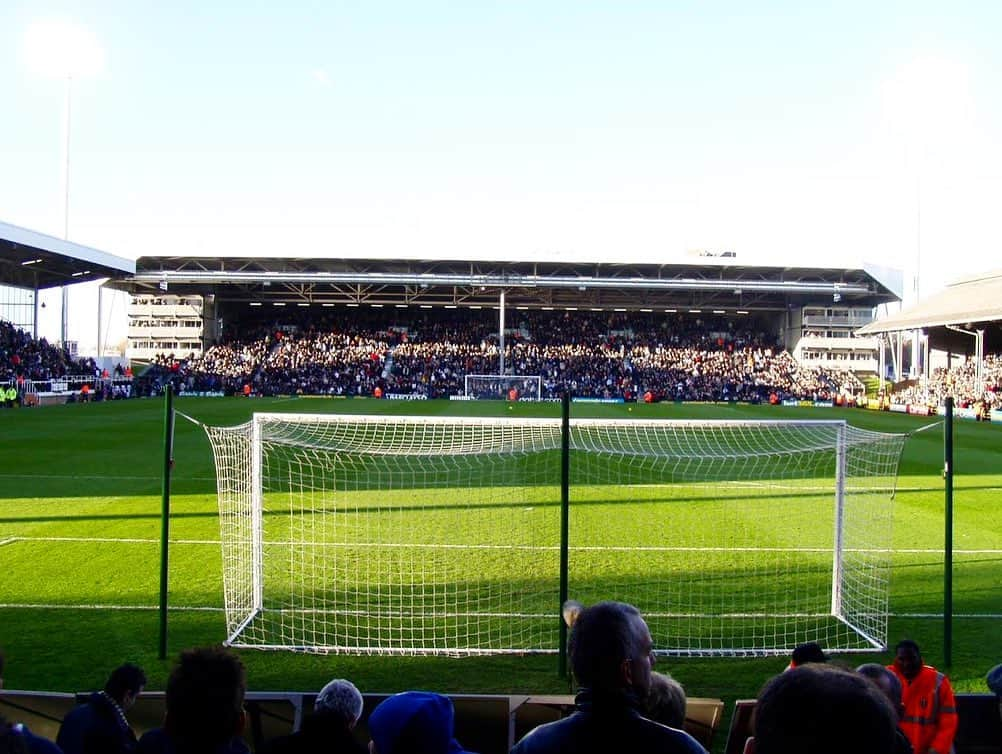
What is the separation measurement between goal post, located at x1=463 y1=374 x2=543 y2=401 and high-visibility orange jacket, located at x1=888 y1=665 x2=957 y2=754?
1836 inches

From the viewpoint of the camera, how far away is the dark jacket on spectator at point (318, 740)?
261 cm

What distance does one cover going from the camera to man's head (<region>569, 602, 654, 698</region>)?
2158 mm

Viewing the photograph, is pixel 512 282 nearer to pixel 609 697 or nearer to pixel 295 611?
pixel 295 611

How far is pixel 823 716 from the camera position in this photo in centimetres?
153

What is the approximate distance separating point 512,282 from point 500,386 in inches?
293

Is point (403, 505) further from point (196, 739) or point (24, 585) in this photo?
point (196, 739)

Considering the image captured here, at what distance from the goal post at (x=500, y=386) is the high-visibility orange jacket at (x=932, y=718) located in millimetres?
46631

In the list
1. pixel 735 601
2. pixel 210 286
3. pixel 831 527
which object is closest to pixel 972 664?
pixel 735 601

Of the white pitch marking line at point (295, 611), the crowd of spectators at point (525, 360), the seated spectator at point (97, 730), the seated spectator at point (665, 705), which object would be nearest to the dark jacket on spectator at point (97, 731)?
the seated spectator at point (97, 730)

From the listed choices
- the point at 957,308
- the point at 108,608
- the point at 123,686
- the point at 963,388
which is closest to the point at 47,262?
the point at 108,608

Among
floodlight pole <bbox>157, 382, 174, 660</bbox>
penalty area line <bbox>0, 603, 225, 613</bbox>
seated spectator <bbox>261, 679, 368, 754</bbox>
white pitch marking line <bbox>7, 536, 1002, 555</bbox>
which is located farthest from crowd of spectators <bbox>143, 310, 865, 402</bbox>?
seated spectator <bbox>261, 679, 368, 754</bbox>

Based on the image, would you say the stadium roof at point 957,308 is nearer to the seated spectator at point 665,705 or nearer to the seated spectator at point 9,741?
the seated spectator at point 665,705

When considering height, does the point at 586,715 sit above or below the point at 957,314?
below

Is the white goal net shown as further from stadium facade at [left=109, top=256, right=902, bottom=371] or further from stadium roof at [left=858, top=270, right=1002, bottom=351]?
stadium facade at [left=109, top=256, right=902, bottom=371]
